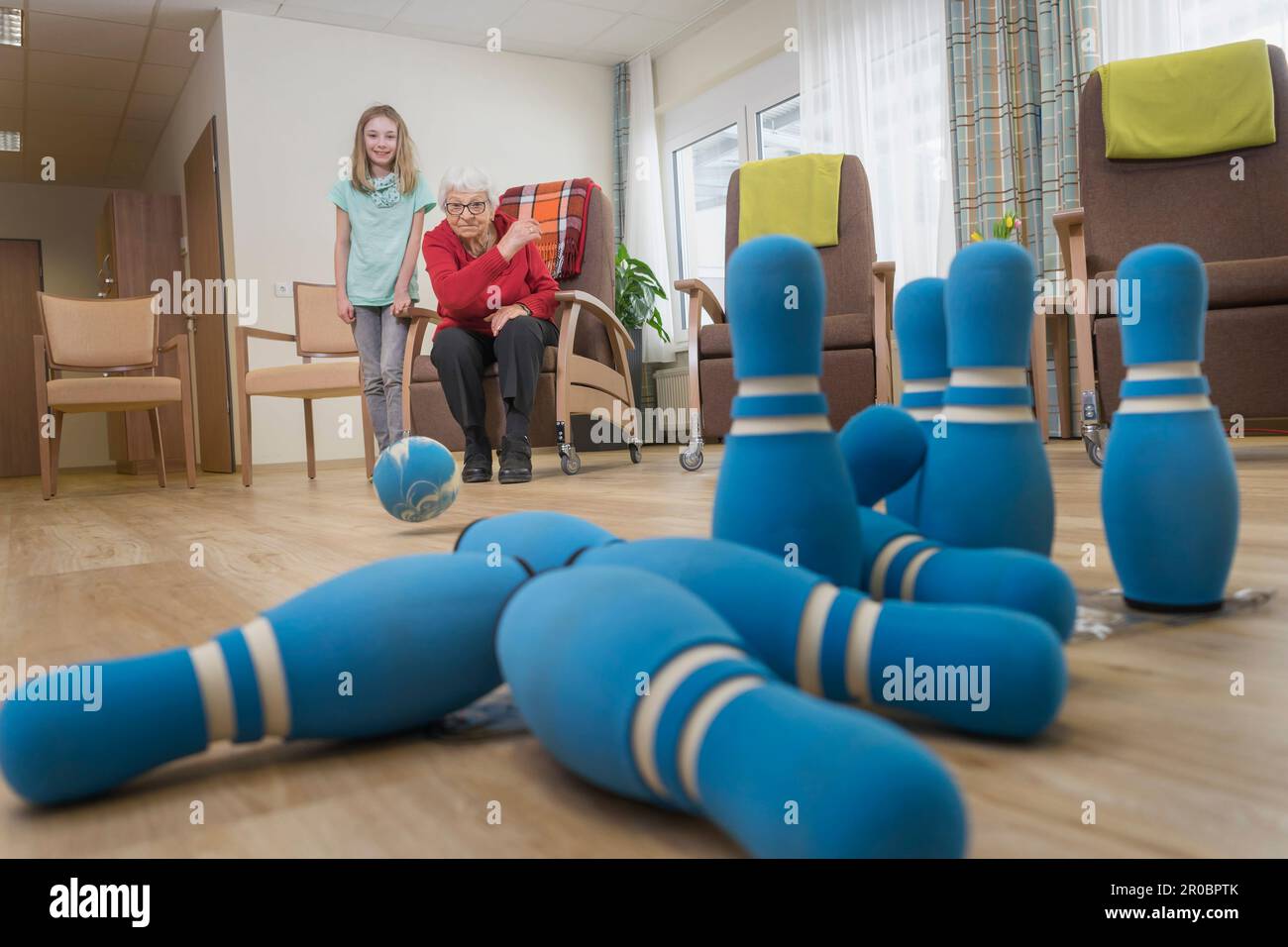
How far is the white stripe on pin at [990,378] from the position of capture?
578mm

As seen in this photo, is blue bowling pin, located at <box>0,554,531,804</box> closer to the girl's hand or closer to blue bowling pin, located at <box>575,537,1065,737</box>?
blue bowling pin, located at <box>575,537,1065,737</box>

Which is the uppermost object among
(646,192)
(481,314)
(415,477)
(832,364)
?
(646,192)

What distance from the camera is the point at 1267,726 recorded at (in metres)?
0.41

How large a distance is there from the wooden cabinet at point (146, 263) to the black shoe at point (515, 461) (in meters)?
4.05

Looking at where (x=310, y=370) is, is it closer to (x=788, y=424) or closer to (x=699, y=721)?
(x=788, y=424)

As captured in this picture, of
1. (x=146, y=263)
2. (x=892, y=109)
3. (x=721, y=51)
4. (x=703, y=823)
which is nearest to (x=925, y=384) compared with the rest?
(x=703, y=823)

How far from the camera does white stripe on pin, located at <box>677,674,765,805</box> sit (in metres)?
0.29

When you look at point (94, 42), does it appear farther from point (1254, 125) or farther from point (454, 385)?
point (1254, 125)

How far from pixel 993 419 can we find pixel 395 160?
3.00m

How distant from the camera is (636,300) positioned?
5398 millimetres

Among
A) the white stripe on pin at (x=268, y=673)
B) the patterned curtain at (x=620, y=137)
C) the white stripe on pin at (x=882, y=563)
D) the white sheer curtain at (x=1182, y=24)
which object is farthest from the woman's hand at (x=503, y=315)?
the patterned curtain at (x=620, y=137)

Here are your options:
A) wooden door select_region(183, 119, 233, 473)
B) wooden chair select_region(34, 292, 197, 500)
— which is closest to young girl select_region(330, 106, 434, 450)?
wooden chair select_region(34, 292, 197, 500)

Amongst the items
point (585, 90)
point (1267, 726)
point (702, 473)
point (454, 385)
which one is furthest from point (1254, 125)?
point (585, 90)

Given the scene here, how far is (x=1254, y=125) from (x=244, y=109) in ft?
14.9
